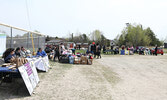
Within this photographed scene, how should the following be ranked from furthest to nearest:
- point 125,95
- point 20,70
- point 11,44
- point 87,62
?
point 87,62
point 11,44
point 125,95
point 20,70

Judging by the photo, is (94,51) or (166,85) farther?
(94,51)

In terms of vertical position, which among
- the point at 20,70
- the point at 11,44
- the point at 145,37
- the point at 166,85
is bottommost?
the point at 166,85

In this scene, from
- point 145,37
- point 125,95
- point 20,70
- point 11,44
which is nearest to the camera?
point 20,70

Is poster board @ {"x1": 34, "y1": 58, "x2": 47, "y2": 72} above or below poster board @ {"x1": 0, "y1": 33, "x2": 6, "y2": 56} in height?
below

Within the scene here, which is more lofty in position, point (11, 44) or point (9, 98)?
point (11, 44)

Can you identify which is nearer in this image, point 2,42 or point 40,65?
point 40,65

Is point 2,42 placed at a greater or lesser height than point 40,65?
greater

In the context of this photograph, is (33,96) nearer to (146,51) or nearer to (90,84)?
(90,84)

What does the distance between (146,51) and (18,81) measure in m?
22.9

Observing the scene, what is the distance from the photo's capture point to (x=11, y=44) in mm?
9047

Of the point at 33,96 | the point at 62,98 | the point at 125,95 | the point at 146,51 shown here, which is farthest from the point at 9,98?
the point at 146,51

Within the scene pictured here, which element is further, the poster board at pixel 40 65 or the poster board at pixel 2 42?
the poster board at pixel 2 42

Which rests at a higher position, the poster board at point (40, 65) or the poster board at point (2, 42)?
the poster board at point (2, 42)

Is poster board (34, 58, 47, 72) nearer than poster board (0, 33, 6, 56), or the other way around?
poster board (34, 58, 47, 72)
